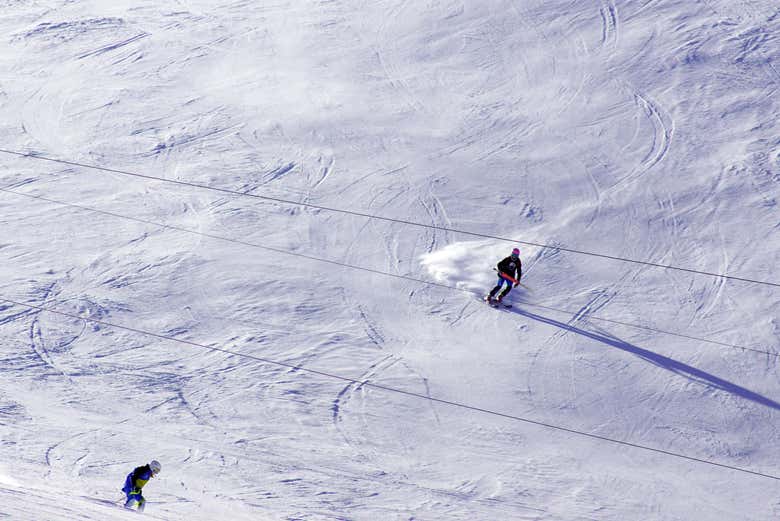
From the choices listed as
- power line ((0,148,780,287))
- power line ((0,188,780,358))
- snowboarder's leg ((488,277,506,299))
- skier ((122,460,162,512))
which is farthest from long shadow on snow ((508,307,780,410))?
skier ((122,460,162,512))

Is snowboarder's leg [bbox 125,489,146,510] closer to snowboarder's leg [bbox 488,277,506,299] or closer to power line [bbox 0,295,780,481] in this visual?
power line [bbox 0,295,780,481]

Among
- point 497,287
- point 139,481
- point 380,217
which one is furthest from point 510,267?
point 139,481

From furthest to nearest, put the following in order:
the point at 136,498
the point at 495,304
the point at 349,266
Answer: the point at 349,266 → the point at 495,304 → the point at 136,498

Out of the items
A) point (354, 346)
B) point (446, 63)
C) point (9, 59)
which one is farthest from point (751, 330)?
point (9, 59)

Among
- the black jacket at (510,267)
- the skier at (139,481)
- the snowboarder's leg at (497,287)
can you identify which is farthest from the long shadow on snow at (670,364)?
the skier at (139,481)

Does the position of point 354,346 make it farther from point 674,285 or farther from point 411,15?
point 411,15

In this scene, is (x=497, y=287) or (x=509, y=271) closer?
(x=509, y=271)

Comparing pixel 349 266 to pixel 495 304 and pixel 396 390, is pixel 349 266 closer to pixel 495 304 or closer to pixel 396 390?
pixel 495 304
